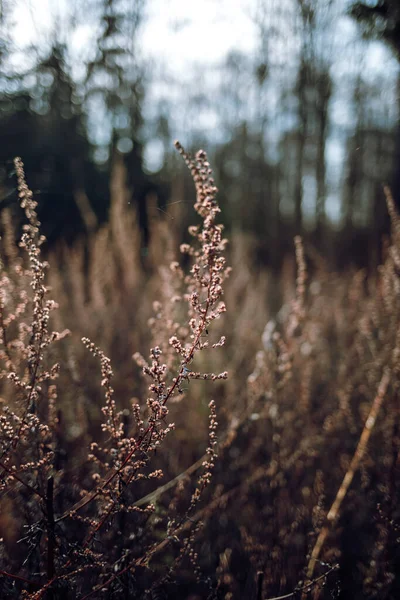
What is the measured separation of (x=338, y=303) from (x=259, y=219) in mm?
9303

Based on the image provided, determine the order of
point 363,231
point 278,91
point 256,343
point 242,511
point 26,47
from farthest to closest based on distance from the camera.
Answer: point 363,231 → point 278,91 → point 256,343 → point 242,511 → point 26,47

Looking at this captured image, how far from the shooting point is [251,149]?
12617 millimetres

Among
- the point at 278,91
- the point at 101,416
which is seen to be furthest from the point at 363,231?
the point at 101,416

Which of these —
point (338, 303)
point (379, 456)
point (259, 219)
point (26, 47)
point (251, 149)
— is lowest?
point (379, 456)

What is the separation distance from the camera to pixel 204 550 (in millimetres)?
2057

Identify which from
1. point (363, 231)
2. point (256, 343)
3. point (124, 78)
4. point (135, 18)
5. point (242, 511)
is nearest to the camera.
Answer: point (242, 511)

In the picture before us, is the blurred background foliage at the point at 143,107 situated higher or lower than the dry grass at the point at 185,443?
higher

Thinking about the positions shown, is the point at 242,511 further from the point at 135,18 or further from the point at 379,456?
Answer: the point at 135,18

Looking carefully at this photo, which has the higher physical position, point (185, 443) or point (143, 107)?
point (143, 107)

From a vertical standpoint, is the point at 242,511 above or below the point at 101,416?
below

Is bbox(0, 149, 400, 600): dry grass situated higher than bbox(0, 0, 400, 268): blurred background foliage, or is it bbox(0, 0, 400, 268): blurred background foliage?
bbox(0, 0, 400, 268): blurred background foliage

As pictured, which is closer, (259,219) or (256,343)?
(256,343)

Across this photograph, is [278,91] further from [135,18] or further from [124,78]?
[135,18]

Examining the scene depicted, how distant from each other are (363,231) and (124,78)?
8.76 meters
